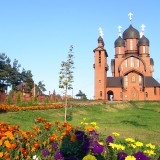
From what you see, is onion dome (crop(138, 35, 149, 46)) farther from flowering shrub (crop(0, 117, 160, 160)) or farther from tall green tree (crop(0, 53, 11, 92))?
flowering shrub (crop(0, 117, 160, 160))

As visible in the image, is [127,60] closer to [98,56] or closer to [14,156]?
[98,56]

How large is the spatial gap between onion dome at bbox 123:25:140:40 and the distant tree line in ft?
63.1

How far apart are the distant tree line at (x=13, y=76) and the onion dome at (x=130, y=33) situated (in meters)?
19.2

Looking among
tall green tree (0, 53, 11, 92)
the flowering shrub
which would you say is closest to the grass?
the flowering shrub

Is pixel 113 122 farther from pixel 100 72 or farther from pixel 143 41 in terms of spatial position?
pixel 143 41

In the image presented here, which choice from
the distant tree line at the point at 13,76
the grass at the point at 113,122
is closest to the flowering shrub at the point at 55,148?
the grass at the point at 113,122

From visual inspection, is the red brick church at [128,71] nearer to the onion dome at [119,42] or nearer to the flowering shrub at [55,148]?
the onion dome at [119,42]

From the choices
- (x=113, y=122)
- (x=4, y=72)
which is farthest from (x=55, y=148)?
(x=4, y=72)

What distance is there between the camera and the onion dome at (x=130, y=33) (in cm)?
5806

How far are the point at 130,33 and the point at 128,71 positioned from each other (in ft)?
29.3

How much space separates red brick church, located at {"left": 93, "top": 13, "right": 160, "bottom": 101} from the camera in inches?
2050

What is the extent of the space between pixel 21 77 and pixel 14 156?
47.1m

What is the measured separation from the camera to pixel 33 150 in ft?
16.9

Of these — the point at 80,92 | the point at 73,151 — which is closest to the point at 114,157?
the point at 73,151
